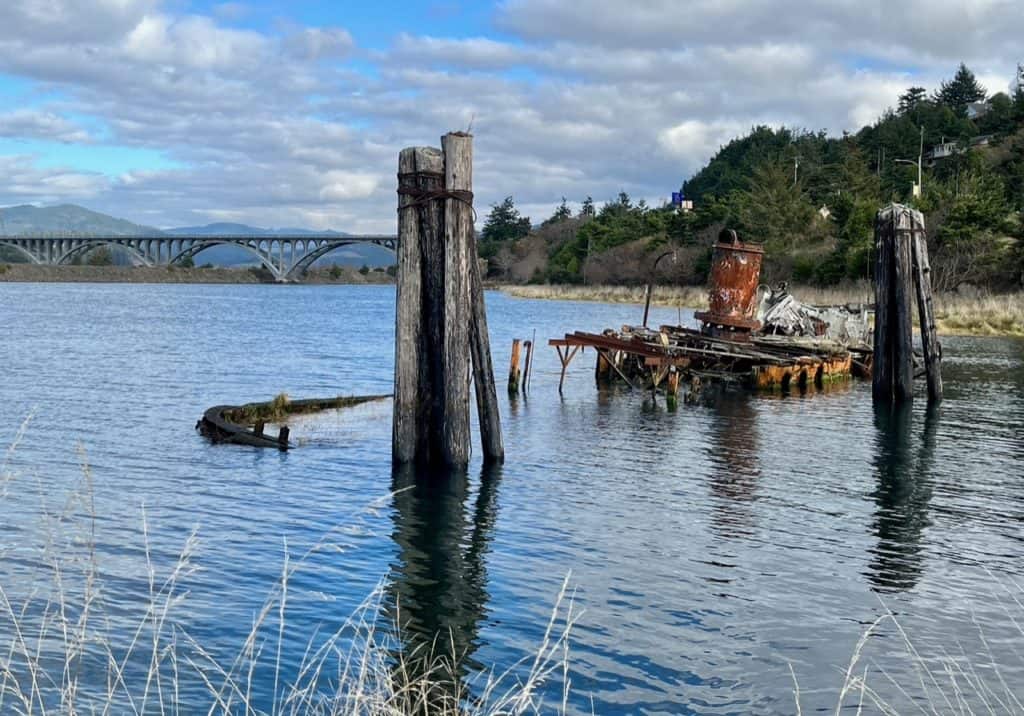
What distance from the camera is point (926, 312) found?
2556 cm

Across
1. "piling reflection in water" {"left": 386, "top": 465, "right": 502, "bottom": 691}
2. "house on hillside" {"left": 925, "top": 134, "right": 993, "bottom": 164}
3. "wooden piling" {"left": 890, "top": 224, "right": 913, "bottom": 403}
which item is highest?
"house on hillside" {"left": 925, "top": 134, "right": 993, "bottom": 164}

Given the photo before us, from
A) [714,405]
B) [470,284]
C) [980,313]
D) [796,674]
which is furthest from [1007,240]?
[796,674]

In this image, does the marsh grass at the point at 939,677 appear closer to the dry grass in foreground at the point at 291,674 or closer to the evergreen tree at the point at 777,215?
the dry grass in foreground at the point at 291,674

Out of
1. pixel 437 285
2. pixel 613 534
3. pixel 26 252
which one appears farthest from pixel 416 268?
pixel 26 252

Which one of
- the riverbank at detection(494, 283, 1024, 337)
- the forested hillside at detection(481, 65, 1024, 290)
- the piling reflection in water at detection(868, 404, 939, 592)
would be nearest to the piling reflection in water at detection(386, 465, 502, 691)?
the piling reflection in water at detection(868, 404, 939, 592)

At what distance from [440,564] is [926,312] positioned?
1733cm

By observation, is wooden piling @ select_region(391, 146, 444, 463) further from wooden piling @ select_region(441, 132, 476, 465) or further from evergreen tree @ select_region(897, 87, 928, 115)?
evergreen tree @ select_region(897, 87, 928, 115)

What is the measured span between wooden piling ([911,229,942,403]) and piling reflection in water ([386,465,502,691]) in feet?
43.3

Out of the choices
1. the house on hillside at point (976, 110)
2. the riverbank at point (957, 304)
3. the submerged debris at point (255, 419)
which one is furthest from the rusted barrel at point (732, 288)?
the house on hillside at point (976, 110)

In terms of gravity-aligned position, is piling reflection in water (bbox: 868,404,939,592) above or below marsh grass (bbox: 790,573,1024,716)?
above

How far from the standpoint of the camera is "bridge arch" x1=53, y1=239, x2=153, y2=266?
155875 millimetres

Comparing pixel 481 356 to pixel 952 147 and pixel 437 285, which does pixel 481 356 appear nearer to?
pixel 437 285

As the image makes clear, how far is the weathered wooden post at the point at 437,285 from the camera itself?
1470 centimetres

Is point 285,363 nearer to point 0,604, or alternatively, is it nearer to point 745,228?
point 0,604
